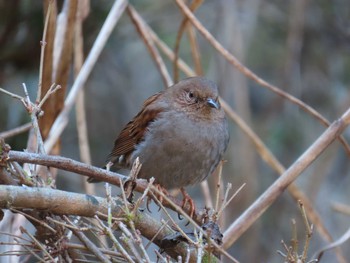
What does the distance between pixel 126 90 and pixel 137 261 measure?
4117 mm

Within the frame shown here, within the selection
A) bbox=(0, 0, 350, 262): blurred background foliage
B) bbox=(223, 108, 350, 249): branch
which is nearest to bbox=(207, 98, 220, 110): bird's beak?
bbox=(223, 108, 350, 249): branch

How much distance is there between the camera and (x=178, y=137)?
4070 mm

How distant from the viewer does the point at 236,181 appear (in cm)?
604

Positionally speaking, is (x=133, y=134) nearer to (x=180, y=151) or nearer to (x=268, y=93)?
(x=180, y=151)

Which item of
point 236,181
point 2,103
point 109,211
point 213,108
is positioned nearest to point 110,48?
point 2,103

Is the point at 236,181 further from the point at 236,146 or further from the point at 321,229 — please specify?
the point at 321,229

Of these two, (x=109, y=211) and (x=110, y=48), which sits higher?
(x=110, y=48)

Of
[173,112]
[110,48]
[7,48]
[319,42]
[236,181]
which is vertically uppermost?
[7,48]

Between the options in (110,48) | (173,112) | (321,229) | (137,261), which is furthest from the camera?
(110,48)

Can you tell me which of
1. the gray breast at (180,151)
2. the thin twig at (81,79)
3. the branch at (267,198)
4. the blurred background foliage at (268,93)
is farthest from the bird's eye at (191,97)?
the blurred background foliage at (268,93)

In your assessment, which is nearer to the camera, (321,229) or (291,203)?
(321,229)

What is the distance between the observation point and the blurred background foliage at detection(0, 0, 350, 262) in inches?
236

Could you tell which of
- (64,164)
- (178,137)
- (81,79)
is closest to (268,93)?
(178,137)

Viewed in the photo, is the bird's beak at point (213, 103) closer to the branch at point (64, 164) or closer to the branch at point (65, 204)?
the branch at point (65, 204)
